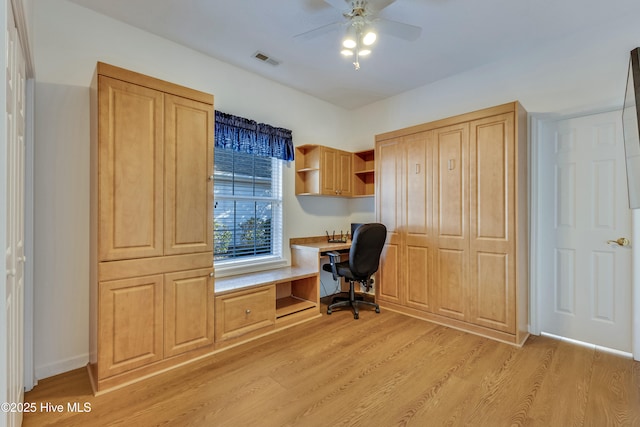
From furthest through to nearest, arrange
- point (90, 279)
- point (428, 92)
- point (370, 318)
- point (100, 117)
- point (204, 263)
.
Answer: point (428, 92) < point (370, 318) < point (204, 263) < point (90, 279) < point (100, 117)

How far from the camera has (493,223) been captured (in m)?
2.82

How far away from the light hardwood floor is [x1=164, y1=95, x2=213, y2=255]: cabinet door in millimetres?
1005

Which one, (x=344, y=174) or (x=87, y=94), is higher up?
(x=87, y=94)

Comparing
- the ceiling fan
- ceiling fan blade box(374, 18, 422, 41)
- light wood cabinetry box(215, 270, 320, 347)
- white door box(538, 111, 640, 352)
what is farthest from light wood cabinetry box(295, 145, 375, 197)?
white door box(538, 111, 640, 352)

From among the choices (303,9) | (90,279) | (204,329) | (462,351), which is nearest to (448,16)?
(303,9)

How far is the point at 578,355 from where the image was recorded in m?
2.50

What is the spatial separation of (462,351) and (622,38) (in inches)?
118

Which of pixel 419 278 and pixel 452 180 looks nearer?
pixel 452 180

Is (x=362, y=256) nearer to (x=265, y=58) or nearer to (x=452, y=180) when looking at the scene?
(x=452, y=180)

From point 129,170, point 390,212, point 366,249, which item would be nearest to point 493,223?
point 390,212

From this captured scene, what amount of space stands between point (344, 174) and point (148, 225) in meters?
2.62

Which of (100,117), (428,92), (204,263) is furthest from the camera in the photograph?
(428,92)

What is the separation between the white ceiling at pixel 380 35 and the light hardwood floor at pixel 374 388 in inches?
112

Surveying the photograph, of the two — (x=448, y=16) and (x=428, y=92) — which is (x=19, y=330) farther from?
(x=428, y=92)
